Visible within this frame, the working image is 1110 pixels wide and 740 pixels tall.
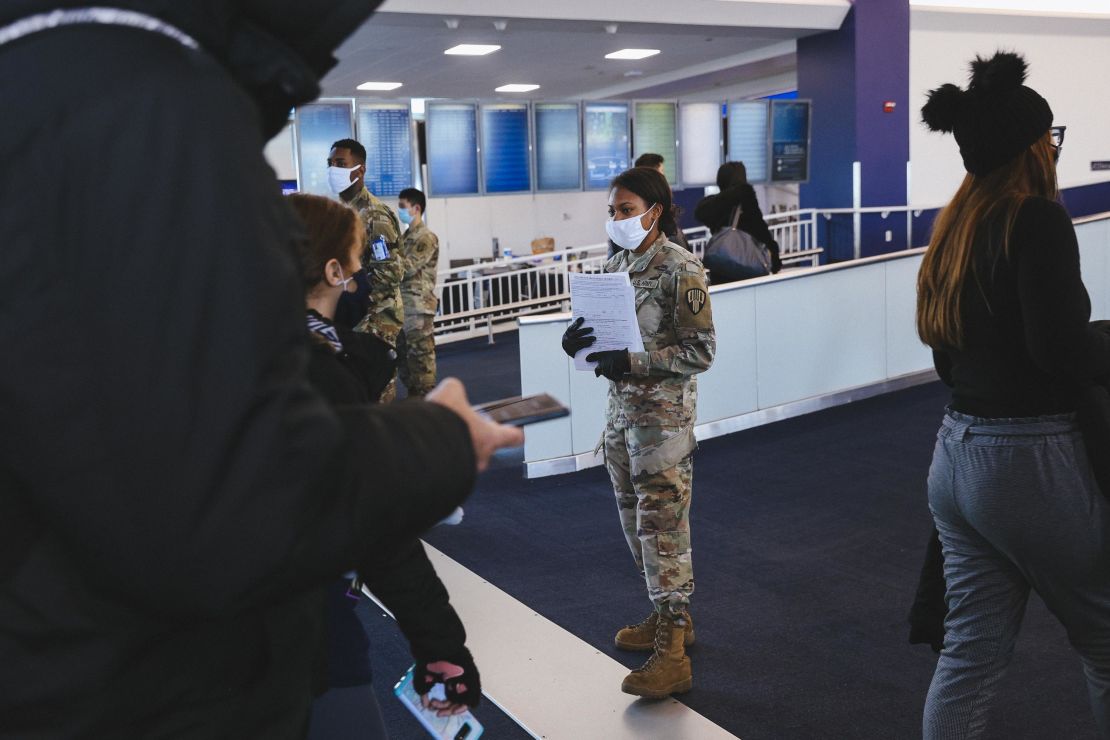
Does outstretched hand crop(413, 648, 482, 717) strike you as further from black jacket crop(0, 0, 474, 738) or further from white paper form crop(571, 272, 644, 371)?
white paper form crop(571, 272, 644, 371)

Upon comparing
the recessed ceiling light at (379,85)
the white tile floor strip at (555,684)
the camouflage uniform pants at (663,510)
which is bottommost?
the white tile floor strip at (555,684)

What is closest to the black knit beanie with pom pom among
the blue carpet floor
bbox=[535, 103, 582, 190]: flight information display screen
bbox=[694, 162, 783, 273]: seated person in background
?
the blue carpet floor

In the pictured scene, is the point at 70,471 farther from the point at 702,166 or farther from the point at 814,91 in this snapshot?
the point at 814,91

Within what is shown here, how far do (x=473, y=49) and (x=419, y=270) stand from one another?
22.6ft

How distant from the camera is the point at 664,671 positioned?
3.26m

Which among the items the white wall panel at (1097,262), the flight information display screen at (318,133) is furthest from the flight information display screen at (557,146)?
the white wall panel at (1097,262)

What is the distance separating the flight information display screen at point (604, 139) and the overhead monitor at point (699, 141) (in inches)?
29.8

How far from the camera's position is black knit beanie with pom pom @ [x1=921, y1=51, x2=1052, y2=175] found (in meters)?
2.17

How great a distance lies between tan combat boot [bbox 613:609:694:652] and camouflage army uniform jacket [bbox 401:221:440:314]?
15.8ft

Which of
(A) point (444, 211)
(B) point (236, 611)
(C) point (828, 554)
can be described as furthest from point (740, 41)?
→ (B) point (236, 611)

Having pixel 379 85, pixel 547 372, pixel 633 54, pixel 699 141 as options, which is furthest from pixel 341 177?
pixel 379 85

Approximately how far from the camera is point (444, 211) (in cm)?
1900

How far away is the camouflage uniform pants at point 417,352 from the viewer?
804 centimetres

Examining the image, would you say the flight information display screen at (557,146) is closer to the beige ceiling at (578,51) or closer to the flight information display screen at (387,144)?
the beige ceiling at (578,51)
